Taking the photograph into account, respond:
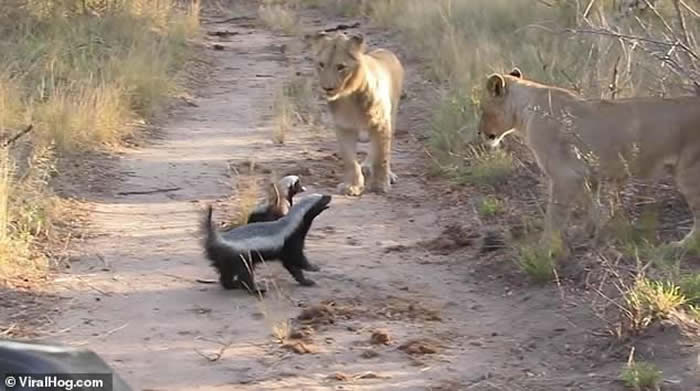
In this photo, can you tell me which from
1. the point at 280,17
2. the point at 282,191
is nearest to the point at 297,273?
the point at 282,191

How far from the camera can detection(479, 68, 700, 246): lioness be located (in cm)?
621

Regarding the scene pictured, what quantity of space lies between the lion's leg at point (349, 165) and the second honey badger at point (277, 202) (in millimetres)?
1158

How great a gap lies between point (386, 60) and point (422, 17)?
5.87m

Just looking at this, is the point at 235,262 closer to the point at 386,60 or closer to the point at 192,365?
the point at 192,365

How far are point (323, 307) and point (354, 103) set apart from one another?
2707 millimetres

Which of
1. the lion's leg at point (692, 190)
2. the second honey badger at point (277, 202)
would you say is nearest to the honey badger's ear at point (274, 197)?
the second honey badger at point (277, 202)

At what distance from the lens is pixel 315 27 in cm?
1728

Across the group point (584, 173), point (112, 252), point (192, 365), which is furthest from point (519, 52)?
point (192, 365)

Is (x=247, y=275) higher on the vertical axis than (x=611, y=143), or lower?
lower

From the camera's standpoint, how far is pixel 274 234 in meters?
6.00

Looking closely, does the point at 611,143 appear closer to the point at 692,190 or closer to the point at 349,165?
the point at 692,190

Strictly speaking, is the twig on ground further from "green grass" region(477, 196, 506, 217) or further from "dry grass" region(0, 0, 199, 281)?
"green grass" region(477, 196, 506, 217)

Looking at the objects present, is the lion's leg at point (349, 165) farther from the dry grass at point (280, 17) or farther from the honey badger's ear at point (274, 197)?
the dry grass at point (280, 17)

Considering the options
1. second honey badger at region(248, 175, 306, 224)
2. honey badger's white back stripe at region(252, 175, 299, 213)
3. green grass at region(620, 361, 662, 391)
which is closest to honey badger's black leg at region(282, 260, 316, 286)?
second honey badger at region(248, 175, 306, 224)
